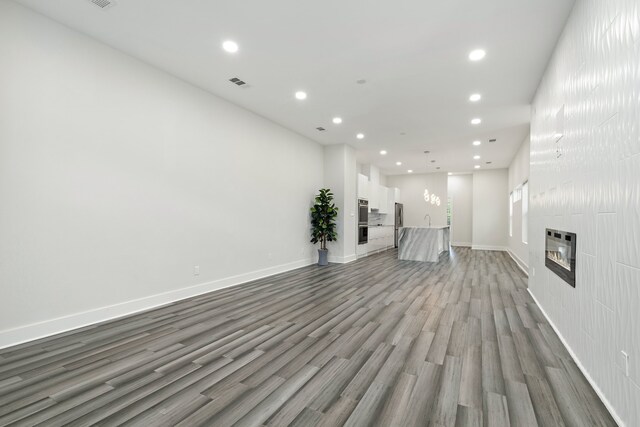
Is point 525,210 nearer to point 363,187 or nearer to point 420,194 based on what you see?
point 363,187

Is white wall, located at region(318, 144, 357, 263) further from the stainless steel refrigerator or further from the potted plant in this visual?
the stainless steel refrigerator

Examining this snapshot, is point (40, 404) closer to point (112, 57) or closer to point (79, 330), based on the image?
point (79, 330)

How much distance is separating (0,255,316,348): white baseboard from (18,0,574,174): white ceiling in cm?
307

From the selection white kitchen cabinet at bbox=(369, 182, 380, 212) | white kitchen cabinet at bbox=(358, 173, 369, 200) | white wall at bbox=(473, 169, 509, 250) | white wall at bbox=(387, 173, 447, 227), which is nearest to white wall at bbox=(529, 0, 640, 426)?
white kitchen cabinet at bbox=(358, 173, 369, 200)

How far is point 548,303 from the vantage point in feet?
11.4

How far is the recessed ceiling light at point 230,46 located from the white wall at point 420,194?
10655 millimetres

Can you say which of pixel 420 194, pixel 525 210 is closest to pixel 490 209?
pixel 420 194

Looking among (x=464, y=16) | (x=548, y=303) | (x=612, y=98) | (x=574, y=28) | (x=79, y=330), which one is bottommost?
(x=79, y=330)

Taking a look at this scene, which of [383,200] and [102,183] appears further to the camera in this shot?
[383,200]

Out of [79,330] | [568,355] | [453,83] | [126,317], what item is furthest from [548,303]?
[79,330]

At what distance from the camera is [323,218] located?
717 cm

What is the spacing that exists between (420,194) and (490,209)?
2.72 meters

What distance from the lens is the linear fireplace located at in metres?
2.59

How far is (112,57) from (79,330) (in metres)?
3.11
